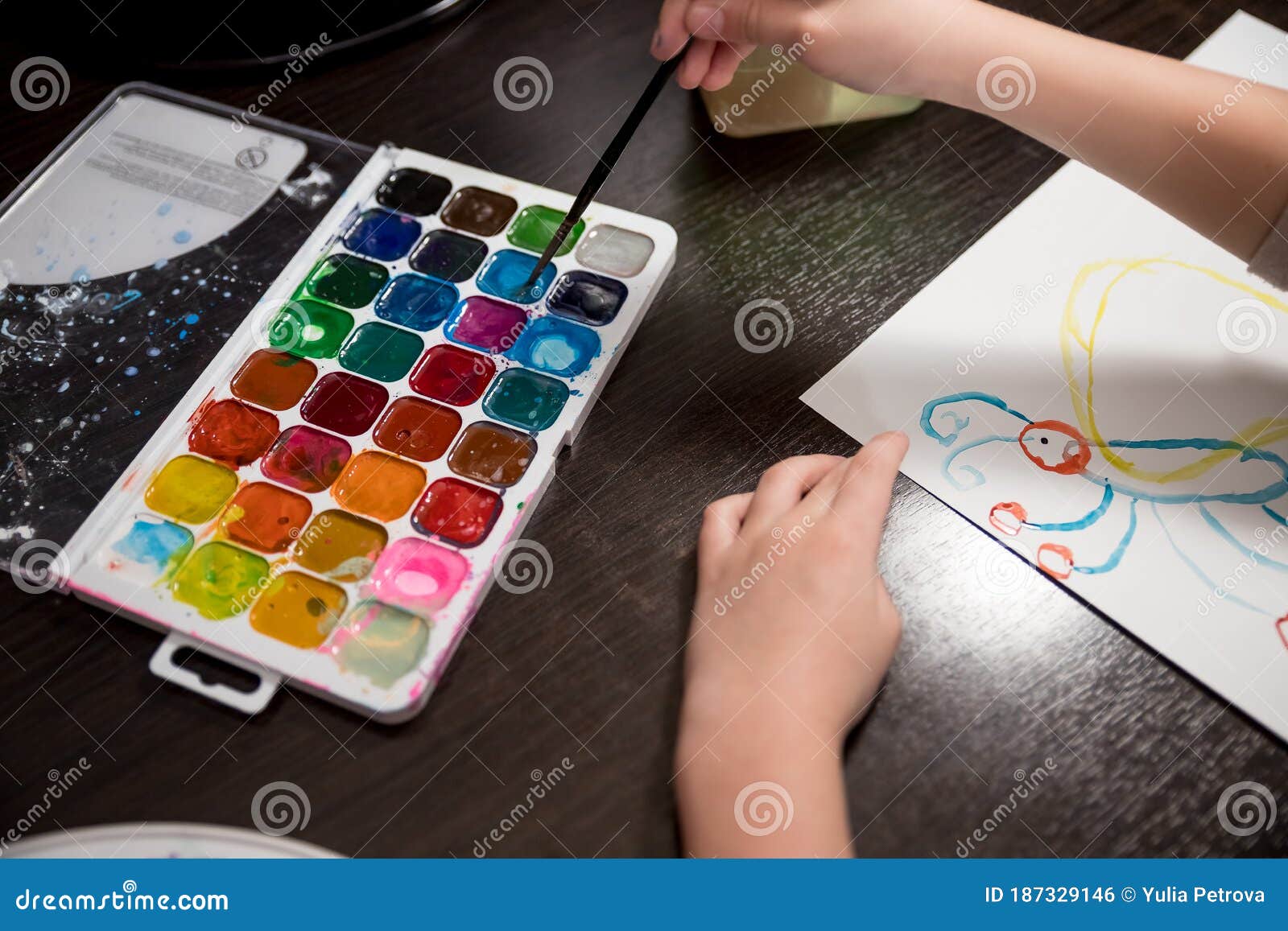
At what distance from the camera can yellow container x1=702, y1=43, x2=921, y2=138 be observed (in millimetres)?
883

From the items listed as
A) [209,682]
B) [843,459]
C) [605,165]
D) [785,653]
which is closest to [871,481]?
[843,459]

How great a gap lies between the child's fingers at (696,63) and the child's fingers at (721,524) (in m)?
0.38

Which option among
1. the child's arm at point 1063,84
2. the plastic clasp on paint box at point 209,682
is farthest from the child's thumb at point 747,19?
the plastic clasp on paint box at point 209,682

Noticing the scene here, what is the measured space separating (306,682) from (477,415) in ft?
0.82

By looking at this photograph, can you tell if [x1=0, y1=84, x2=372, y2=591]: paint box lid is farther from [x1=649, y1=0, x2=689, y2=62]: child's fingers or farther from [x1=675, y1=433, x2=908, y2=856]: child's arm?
[x1=675, y1=433, x2=908, y2=856]: child's arm

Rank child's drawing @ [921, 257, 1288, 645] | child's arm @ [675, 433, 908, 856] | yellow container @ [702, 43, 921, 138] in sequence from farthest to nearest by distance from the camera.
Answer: yellow container @ [702, 43, 921, 138] → child's drawing @ [921, 257, 1288, 645] → child's arm @ [675, 433, 908, 856]

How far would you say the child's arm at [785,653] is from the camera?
24.3 inches

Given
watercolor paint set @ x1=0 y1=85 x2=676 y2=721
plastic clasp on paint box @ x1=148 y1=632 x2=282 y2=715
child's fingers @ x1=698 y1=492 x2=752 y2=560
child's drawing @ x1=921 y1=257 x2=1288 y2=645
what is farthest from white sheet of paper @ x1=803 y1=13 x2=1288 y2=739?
plastic clasp on paint box @ x1=148 y1=632 x2=282 y2=715

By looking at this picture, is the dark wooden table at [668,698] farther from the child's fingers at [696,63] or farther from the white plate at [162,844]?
the child's fingers at [696,63]

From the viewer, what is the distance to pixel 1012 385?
2.62 feet

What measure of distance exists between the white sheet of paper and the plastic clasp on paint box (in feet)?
1.64

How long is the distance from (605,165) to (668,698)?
1.53 ft

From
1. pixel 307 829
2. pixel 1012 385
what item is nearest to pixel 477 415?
pixel 307 829

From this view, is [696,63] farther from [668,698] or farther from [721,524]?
[668,698]
